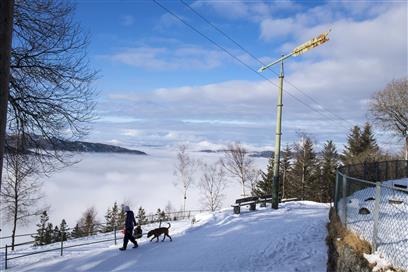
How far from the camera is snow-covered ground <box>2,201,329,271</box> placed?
430 inches

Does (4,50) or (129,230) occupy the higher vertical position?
(4,50)

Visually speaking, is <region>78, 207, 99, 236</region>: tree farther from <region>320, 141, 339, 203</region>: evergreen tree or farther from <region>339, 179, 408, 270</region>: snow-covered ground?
<region>320, 141, 339, 203</region>: evergreen tree

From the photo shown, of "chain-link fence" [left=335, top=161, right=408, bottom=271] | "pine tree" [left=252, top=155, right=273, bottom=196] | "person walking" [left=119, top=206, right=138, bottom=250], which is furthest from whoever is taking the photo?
"pine tree" [left=252, top=155, right=273, bottom=196]

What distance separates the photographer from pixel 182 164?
210 ft

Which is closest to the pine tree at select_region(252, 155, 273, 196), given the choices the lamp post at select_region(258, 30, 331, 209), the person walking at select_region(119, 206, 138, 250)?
the lamp post at select_region(258, 30, 331, 209)

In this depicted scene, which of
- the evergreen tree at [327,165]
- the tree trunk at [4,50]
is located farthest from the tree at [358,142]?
the tree trunk at [4,50]

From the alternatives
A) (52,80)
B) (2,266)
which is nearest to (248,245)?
(52,80)

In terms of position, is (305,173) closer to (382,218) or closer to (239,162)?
(239,162)

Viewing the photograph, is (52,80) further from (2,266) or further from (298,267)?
(2,266)

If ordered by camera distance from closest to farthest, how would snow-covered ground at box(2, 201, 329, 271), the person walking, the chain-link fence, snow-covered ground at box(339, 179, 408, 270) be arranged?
snow-covered ground at box(339, 179, 408, 270)
the chain-link fence
snow-covered ground at box(2, 201, 329, 271)
the person walking

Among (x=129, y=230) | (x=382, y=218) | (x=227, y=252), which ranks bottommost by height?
(x=227, y=252)

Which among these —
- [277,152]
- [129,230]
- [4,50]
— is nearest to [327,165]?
[277,152]

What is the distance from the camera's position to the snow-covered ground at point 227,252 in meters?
10.9

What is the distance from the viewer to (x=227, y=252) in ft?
39.7
